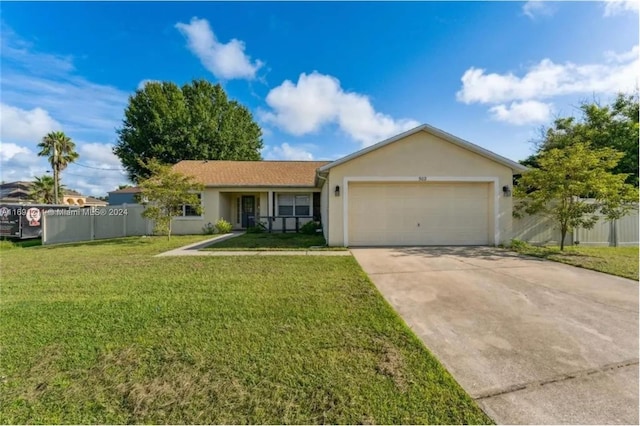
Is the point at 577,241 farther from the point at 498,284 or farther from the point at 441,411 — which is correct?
the point at 441,411

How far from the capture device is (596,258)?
8.17 metres

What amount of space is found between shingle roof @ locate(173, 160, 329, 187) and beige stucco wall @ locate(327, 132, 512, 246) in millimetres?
5722

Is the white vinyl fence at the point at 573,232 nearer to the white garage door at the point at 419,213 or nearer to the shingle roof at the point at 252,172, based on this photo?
the white garage door at the point at 419,213

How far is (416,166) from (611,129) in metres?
16.4

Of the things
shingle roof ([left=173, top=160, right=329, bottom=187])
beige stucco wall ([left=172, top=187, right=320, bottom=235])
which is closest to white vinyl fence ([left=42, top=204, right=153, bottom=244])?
beige stucco wall ([left=172, top=187, right=320, bottom=235])

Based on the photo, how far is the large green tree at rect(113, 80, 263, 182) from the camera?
25219mm

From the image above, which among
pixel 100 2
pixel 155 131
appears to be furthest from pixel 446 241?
pixel 155 131

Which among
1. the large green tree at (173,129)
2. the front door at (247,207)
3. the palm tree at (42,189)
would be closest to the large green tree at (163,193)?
the front door at (247,207)

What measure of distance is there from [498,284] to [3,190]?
52.8 meters

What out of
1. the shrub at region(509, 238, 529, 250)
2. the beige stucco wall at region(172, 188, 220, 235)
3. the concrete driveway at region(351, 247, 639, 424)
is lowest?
the concrete driveway at region(351, 247, 639, 424)

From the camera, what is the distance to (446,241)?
1053 cm

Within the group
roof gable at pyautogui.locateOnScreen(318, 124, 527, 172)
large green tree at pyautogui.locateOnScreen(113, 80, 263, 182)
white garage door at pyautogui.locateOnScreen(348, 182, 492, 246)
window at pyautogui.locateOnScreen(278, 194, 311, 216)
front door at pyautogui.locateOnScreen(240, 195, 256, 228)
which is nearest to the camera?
roof gable at pyautogui.locateOnScreen(318, 124, 527, 172)

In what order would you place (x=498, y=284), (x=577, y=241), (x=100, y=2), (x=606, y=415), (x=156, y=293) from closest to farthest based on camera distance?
(x=606, y=415), (x=156, y=293), (x=498, y=284), (x=100, y=2), (x=577, y=241)

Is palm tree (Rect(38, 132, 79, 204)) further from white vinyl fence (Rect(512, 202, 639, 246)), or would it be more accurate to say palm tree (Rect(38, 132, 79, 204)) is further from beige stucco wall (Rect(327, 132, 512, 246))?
white vinyl fence (Rect(512, 202, 639, 246))
